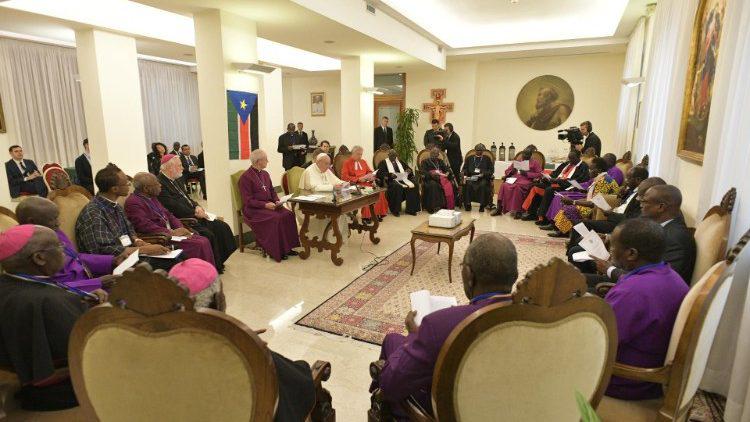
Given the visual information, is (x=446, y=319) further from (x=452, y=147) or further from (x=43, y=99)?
(x=43, y=99)

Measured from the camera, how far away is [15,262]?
6.38ft

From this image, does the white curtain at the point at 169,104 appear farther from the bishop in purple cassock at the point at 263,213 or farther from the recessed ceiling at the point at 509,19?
the bishop in purple cassock at the point at 263,213

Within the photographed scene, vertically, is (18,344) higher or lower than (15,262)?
lower

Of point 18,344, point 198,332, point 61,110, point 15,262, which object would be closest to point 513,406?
point 198,332

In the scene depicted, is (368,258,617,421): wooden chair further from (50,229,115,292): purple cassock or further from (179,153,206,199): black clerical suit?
(179,153,206,199): black clerical suit

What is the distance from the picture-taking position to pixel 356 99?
30.1ft

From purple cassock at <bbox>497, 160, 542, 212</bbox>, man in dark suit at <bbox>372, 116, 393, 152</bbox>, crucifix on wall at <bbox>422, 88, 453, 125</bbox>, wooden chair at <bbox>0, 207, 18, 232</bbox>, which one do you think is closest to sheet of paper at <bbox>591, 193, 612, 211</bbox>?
purple cassock at <bbox>497, 160, 542, 212</bbox>

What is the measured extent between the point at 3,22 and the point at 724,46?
8763 mm

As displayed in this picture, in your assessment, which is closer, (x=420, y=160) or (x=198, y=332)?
(x=198, y=332)

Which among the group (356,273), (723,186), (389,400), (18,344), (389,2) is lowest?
(356,273)

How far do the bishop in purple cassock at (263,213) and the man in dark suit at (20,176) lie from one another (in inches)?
180

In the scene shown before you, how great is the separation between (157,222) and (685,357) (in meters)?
4.22

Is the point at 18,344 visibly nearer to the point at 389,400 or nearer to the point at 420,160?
the point at 389,400

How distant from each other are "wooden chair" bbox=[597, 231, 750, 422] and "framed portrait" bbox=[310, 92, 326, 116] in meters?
12.9
